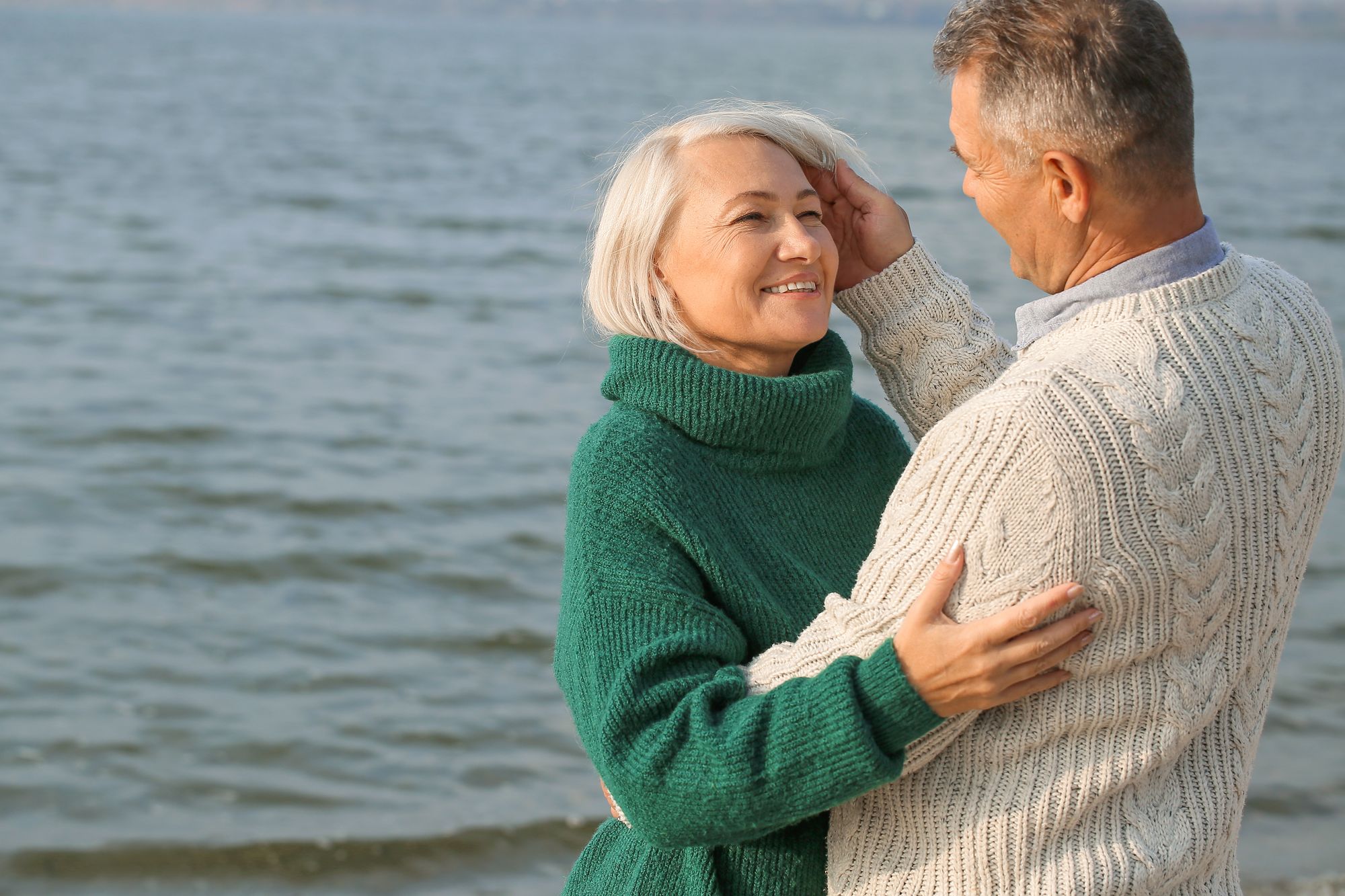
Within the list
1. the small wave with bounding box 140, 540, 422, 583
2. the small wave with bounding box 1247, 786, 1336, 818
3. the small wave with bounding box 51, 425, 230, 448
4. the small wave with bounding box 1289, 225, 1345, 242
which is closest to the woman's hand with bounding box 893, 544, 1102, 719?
the small wave with bounding box 1247, 786, 1336, 818

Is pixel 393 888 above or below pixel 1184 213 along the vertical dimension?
below

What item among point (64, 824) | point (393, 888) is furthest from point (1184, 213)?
point (64, 824)

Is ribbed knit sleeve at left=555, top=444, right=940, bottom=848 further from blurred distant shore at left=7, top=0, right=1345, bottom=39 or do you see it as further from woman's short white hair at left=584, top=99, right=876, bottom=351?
blurred distant shore at left=7, top=0, right=1345, bottom=39

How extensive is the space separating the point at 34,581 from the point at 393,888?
2838 mm

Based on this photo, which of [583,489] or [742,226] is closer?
[583,489]

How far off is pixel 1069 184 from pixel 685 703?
85 cm

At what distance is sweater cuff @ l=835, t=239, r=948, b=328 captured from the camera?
→ 2.52 m

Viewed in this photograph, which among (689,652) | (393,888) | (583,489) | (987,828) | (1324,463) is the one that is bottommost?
(393,888)

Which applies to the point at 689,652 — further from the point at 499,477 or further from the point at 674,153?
the point at 499,477

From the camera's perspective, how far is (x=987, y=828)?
1760mm

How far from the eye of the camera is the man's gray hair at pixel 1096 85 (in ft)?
5.53

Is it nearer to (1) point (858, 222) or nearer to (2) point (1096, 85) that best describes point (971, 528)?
(2) point (1096, 85)

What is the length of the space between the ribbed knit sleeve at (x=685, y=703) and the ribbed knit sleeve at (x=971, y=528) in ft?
→ 0.19

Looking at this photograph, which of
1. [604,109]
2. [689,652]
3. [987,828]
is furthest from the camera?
[604,109]
